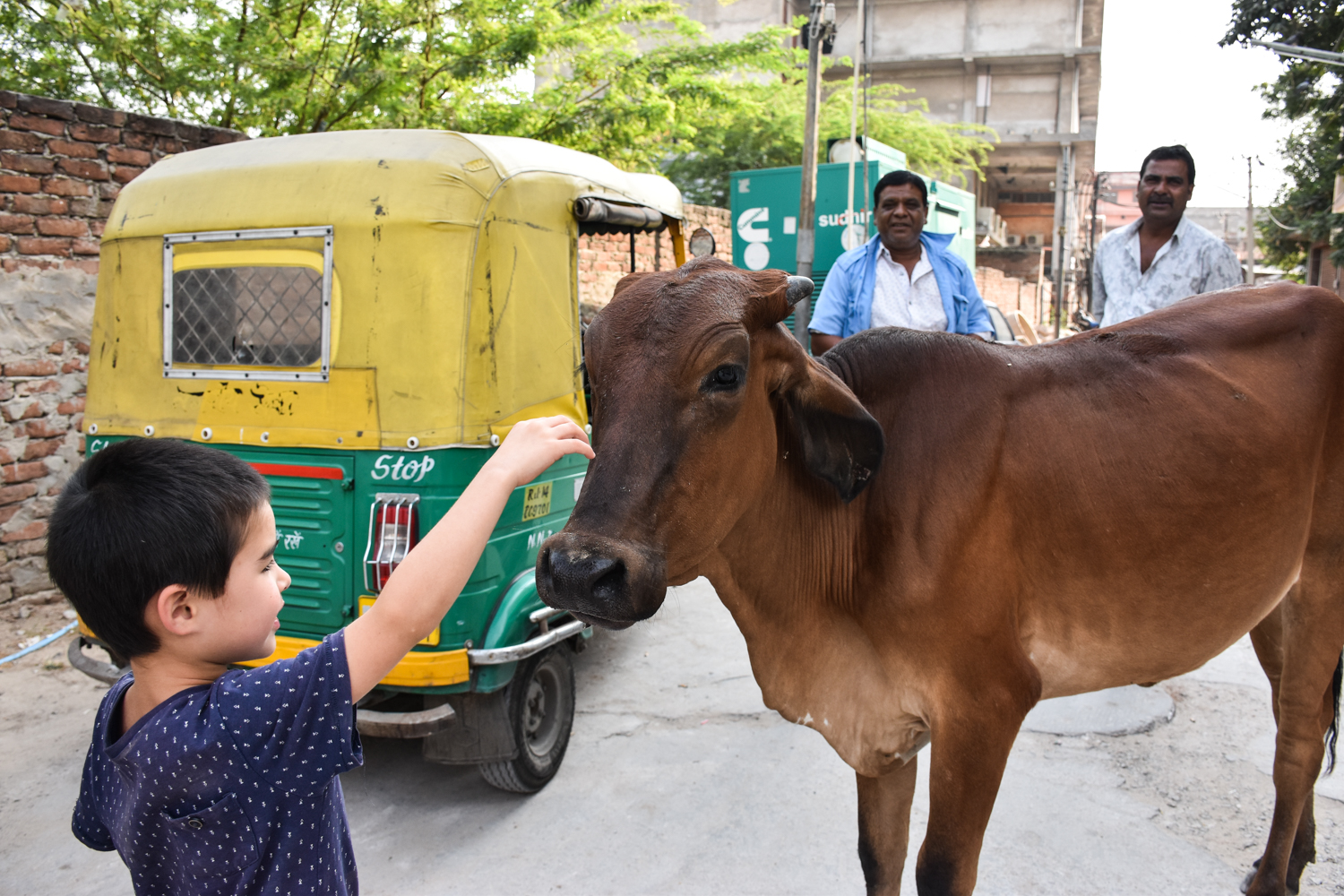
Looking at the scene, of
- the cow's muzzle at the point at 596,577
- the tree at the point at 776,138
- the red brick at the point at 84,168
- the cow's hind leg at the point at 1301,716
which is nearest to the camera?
the cow's muzzle at the point at 596,577

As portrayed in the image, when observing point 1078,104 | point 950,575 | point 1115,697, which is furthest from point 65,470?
point 1078,104

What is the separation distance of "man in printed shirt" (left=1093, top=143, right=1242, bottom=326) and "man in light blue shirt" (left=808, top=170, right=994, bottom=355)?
2.19 ft

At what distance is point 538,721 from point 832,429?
7.57ft

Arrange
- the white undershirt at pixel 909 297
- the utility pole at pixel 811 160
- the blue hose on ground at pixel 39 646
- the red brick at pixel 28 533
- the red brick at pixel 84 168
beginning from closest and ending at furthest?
the white undershirt at pixel 909 297
the blue hose on ground at pixel 39 646
the red brick at pixel 28 533
the red brick at pixel 84 168
the utility pole at pixel 811 160

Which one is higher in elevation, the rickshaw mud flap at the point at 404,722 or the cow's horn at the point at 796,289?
the cow's horn at the point at 796,289

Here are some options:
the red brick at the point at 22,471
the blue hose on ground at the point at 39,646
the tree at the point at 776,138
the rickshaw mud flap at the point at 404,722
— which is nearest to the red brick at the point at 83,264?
the red brick at the point at 22,471

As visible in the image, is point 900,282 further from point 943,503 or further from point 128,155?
point 128,155

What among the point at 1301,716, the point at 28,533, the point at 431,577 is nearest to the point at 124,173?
the point at 28,533

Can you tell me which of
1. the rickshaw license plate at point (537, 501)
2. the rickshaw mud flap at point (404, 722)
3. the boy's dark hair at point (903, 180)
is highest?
the boy's dark hair at point (903, 180)

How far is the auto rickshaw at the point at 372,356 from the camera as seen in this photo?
10.8 ft

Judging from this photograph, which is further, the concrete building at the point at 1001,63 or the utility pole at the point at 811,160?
the concrete building at the point at 1001,63

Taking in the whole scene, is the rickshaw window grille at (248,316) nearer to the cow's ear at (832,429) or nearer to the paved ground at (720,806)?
the paved ground at (720,806)

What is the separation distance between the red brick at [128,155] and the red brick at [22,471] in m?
1.91

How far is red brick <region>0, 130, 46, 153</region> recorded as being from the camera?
5.20m
